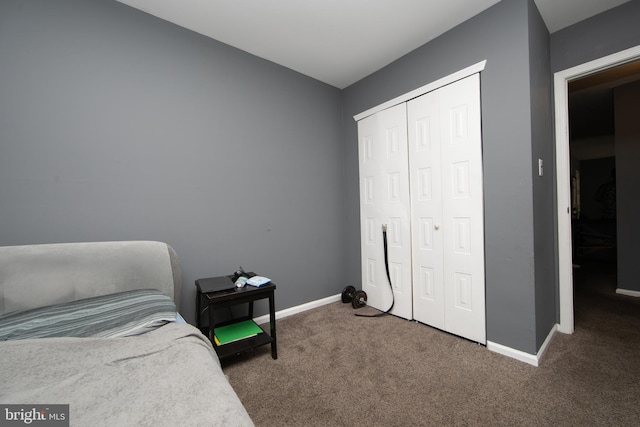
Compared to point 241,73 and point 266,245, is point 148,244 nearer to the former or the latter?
point 266,245

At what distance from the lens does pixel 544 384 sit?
1.57 meters

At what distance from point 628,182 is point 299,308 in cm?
432

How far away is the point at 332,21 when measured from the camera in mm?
2098

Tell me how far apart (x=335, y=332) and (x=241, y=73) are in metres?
2.61

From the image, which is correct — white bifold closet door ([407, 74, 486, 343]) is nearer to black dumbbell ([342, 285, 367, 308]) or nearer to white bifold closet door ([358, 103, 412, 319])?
white bifold closet door ([358, 103, 412, 319])

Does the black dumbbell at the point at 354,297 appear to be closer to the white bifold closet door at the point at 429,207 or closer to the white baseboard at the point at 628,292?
the white bifold closet door at the point at 429,207

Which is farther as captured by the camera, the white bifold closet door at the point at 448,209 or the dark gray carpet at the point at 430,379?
the white bifold closet door at the point at 448,209

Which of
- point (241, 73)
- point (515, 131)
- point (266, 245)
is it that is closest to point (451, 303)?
point (515, 131)

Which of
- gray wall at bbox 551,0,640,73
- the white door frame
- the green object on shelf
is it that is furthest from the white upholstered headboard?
gray wall at bbox 551,0,640,73

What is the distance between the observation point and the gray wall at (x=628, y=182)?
3066 mm

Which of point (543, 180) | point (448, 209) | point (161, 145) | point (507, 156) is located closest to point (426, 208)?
point (448, 209)

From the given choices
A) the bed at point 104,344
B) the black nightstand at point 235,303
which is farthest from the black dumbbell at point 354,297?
the bed at point 104,344

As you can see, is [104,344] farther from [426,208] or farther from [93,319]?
[426,208]

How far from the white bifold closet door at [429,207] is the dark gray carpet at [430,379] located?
12.2 inches
